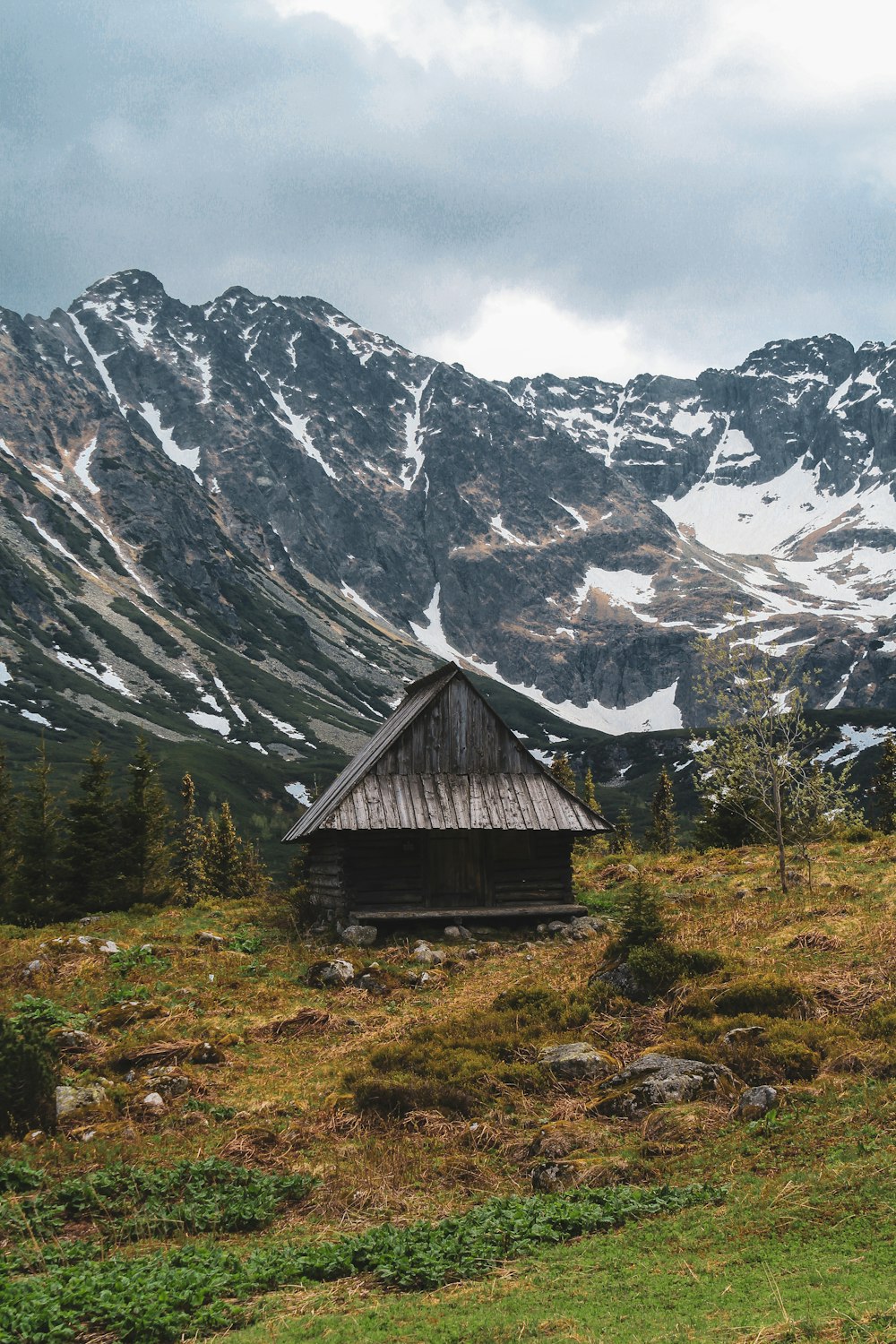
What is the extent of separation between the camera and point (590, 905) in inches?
1131

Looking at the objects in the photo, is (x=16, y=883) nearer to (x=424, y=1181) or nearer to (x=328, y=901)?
(x=328, y=901)

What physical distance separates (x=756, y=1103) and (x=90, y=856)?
2865cm

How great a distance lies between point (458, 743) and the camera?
28.7 meters

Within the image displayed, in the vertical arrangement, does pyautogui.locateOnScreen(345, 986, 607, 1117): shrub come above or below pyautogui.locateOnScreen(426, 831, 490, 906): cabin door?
below

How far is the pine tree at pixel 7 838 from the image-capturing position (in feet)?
143

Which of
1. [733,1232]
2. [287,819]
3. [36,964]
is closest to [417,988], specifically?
[36,964]

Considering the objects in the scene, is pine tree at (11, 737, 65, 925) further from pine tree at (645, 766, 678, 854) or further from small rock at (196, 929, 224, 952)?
pine tree at (645, 766, 678, 854)

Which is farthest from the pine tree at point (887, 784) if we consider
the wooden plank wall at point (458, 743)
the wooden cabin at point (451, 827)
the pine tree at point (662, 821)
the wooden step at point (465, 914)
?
the wooden step at point (465, 914)

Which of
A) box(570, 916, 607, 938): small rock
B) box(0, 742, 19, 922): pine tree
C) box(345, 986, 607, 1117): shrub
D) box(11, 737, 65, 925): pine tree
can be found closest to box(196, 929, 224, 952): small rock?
box(345, 986, 607, 1117): shrub

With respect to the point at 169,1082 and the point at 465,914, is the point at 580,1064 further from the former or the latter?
the point at 465,914

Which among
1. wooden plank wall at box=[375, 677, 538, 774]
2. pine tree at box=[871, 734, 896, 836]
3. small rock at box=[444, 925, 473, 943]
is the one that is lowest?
small rock at box=[444, 925, 473, 943]

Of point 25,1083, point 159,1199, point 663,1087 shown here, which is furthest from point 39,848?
point 663,1087

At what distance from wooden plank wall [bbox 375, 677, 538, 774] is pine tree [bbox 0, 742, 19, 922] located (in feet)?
77.3

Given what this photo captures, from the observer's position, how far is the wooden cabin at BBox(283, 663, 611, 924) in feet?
87.4
